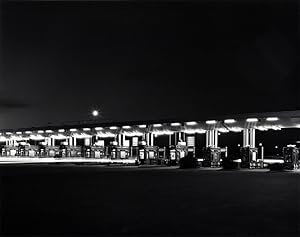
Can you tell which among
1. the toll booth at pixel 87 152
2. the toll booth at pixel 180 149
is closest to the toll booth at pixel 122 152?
→ the toll booth at pixel 87 152

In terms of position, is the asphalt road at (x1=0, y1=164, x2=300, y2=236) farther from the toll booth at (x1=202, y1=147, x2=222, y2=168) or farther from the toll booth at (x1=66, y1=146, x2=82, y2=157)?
the toll booth at (x1=66, y1=146, x2=82, y2=157)

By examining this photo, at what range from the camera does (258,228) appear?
7.93 meters

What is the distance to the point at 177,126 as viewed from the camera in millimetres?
34844

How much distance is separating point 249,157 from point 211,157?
127 inches

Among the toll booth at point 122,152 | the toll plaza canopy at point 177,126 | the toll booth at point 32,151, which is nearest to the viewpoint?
the toll plaza canopy at point 177,126

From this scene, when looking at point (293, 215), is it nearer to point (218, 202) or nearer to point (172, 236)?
point (218, 202)

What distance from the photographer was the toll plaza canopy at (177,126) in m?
28.3

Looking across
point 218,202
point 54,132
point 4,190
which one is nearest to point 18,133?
point 54,132

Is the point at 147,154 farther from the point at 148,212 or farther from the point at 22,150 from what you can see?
the point at 148,212

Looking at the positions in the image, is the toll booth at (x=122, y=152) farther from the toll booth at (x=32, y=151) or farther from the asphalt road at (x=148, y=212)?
the asphalt road at (x=148, y=212)

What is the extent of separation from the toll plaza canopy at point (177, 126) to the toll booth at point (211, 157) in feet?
5.36

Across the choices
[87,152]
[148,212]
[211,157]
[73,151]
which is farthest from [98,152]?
[148,212]

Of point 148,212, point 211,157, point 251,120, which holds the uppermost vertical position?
point 251,120

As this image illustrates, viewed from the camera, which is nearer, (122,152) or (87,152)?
(122,152)
